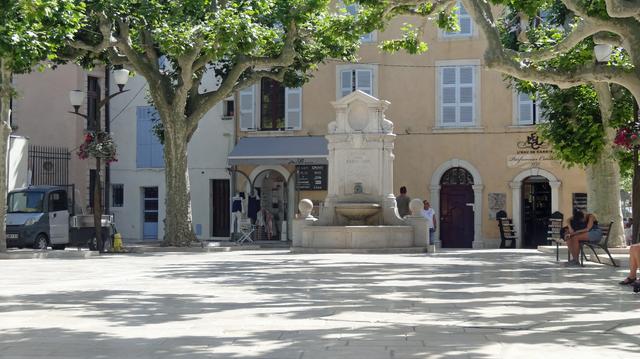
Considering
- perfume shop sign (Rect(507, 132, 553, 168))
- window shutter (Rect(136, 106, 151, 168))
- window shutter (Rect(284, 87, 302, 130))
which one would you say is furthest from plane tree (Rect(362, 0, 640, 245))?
window shutter (Rect(136, 106, 151, 168))

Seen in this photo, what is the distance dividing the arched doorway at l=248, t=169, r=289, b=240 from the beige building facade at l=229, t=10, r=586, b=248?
0.22m

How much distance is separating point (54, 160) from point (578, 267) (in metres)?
21.9

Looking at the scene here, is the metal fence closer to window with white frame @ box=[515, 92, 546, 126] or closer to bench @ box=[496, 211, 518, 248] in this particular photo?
bench @ box=[496, 211, 518, 248]

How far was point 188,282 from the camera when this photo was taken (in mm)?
13820

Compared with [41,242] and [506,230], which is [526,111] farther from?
[41,242]

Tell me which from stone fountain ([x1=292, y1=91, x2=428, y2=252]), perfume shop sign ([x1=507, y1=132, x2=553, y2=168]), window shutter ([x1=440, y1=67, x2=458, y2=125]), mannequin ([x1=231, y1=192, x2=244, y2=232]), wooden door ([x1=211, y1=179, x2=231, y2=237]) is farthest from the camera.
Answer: wooden door ([x1=211, y1=179, x2=231, y2=237])

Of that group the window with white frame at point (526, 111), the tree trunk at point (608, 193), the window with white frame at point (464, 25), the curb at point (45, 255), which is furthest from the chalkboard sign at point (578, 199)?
the curb at point (45, 255)

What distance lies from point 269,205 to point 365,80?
5792 millimetres

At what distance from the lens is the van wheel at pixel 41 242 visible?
2517 centimetres

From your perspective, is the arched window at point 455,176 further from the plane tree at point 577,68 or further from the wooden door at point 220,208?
the wooden door at point 220,208

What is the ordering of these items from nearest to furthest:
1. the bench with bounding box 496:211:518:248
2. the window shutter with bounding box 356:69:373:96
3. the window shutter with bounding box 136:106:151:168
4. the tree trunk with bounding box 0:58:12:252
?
the tree trunk with bounding box 0:58:12:252 < the bench with bounding box 496:211:518:248 < the window shutter with bounding box 356:69:373:96 < the window shutter with bounding box 136:106:151:168

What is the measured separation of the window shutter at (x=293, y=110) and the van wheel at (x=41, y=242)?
36.0 ft

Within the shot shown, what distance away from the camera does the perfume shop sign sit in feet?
103

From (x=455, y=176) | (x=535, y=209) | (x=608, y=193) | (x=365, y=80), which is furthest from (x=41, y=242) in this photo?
(x=535, y=209)
